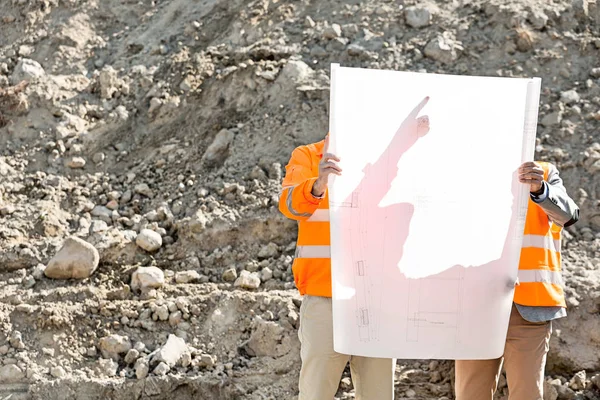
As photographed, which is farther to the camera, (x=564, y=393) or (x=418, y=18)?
(x=418, y=18)

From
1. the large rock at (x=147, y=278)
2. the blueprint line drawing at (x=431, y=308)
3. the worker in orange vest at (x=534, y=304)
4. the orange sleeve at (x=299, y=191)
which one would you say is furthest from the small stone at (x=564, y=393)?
the large rock at (x=147, y=278)

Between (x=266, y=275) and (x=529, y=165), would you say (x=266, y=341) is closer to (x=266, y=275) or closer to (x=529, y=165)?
(x=266, y=275)

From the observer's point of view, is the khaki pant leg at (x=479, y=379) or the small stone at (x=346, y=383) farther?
the small stone at (x=346, y=383)

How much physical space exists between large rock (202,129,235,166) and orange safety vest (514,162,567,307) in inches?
126

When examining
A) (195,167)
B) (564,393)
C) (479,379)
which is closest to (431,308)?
(479,379)

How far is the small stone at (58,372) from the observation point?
5.92 metres

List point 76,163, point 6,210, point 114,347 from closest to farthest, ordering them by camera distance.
Answer: point 114,347 < point 6,210 < point 76,163

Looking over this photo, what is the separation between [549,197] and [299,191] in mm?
1182

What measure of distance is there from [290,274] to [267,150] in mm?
1168

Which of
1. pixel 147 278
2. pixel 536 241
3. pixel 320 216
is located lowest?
pixel 147 278

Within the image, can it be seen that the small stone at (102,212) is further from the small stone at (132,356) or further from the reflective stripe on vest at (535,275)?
the reflective stripe on vest at (535,275)

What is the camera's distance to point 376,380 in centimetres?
451

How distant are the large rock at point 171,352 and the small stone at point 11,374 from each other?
0.83 metres

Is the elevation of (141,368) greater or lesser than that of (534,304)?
lesser
